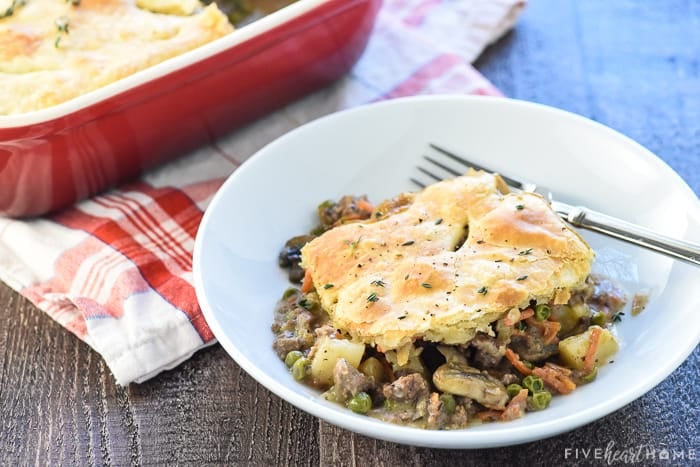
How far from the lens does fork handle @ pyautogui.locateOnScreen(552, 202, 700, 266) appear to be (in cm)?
300

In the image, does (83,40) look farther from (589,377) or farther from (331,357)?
(589,377)

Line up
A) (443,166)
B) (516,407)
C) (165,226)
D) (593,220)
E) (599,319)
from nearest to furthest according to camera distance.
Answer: (516,407) → (599,319) → (593,220) → (443,166) → (165,226)

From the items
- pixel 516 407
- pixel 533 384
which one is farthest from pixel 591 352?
pixel 516 407

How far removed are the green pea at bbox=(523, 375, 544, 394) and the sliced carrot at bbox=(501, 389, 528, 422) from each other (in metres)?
0.05

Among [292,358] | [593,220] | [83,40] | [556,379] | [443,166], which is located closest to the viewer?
[556,379]

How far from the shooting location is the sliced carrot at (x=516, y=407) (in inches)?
107

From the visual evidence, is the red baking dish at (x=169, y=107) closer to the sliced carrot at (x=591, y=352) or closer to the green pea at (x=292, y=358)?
the green pea at (x=292, y=358)

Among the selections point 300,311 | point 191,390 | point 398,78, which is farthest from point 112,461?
point 398,78

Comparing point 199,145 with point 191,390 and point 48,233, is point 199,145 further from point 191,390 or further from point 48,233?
point 191,390

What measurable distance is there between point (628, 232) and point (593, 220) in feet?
0.50

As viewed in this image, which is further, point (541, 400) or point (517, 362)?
point (517, 362)

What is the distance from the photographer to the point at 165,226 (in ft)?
13.0

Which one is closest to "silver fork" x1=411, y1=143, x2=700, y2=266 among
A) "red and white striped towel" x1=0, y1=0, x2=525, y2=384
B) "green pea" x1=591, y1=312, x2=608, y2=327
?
"green pea" x1=591, y1=312, x2=608, y2=327

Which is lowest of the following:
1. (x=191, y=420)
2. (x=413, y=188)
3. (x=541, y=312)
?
(x=191, y=420)
